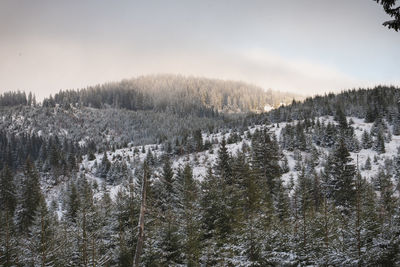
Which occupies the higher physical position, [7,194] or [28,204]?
[7,194]

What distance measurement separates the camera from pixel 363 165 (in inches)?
2945

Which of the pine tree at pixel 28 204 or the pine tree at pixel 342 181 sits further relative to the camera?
the pine tree at pixel 28 204

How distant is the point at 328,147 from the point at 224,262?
310 ft

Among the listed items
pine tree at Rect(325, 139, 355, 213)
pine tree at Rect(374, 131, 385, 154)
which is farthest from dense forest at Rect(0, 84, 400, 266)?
pine tree at Rect(374, 131, 385, 154)

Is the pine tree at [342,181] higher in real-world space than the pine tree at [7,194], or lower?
higher

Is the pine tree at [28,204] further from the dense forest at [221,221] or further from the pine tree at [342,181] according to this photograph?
the pine tree at [342,181]

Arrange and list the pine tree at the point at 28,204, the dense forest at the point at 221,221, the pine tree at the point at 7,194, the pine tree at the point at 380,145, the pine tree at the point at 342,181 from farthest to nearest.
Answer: the pine tree at the point at 380,145
the pine tree at the point at 7,194
the pine tree at the point at 28,204
the pine tree at the point at 342,181
the dense forest at the point at 221,221

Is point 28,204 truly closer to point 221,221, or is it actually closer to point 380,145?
point 221,221

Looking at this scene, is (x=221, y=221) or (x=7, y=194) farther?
(x=7, y=194)

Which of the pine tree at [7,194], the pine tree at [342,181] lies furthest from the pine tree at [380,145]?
the pine tree at [7,194]

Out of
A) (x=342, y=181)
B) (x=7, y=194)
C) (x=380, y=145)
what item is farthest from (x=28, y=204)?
(x=380, y=145)

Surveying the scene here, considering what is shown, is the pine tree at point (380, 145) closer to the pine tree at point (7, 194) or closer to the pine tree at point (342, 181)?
the pine tree at point (342, 181)

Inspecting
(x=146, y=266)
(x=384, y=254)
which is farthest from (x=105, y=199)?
(x=384, y=254)

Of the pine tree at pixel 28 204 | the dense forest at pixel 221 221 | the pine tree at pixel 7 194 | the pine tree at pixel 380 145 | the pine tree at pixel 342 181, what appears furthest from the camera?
the pine tree at pixel 380 145
